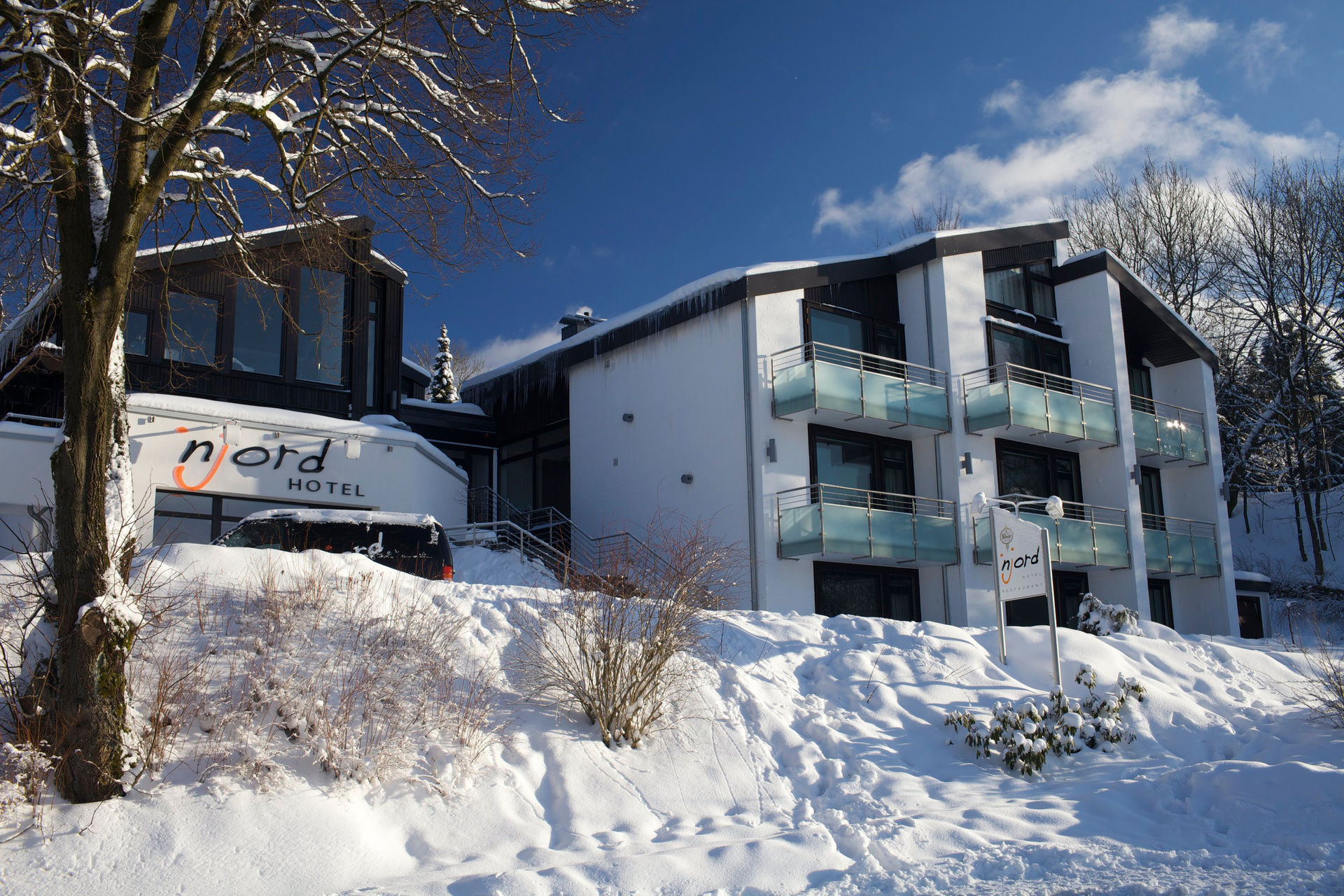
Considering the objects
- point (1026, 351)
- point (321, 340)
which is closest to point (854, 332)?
point (1026, 351)

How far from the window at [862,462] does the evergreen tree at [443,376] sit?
2684 cm

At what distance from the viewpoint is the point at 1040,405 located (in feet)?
71.8

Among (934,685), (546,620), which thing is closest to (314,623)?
(546,620)

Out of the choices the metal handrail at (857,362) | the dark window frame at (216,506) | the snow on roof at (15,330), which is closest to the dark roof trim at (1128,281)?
the metal handrail at (857,362)

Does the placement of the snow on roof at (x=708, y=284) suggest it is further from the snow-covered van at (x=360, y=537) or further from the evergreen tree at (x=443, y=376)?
the evergreen tree at (x=443, y=376)

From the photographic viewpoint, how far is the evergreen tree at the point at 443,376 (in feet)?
151

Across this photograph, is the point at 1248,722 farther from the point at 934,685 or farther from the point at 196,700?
the point at 196,700

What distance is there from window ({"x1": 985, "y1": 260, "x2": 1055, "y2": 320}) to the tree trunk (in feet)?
65.3

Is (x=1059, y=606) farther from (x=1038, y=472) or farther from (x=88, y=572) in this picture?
(x=88, y=572)

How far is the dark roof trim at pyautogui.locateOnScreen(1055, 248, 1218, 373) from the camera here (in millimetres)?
25047

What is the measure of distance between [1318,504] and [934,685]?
2801 centimetres

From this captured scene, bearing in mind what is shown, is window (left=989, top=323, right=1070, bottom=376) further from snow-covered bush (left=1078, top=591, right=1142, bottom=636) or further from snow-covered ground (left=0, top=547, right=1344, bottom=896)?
snow-covered ground (left=0, top=547, right=1344, bottom=896)

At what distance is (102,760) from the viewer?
22.6ft

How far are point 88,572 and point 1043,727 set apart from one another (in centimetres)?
802
